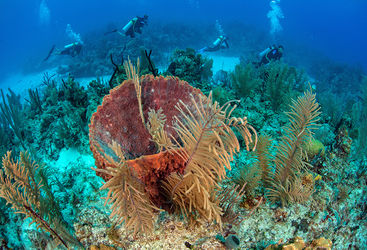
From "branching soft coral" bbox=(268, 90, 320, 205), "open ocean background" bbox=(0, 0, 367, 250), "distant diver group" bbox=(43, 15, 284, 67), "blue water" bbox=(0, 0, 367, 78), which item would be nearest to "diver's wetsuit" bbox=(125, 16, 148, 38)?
"distant diver group" bbox=(43, 15, 284, 67)

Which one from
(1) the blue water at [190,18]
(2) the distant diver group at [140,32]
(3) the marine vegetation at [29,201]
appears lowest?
(3) the marine vegetation at [29,201]

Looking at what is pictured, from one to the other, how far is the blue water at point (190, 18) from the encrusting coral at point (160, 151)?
99.5 feet

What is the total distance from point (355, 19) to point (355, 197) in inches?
4933

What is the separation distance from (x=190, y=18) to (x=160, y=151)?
119 ft

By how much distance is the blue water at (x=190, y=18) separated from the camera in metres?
34.4

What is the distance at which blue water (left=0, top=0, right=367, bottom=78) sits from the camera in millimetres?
34375

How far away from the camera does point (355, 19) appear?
89625mm

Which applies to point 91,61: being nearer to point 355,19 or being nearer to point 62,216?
point 62,216

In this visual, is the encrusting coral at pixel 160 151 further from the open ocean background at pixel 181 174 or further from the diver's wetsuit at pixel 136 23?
the diver's wetsuit at pixel 136 23

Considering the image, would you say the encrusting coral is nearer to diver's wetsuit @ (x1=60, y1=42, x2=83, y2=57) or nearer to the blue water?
diver's wetsuit @ (x1=60, y1=42, x2=83, y2=57)

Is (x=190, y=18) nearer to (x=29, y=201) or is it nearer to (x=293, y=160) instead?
(x=293, y=160)

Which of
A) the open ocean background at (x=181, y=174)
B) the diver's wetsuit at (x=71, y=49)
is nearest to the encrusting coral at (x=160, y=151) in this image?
the open ocean background at (x=181, y=174)

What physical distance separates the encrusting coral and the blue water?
99.5 feet

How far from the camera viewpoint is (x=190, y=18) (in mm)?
33219
